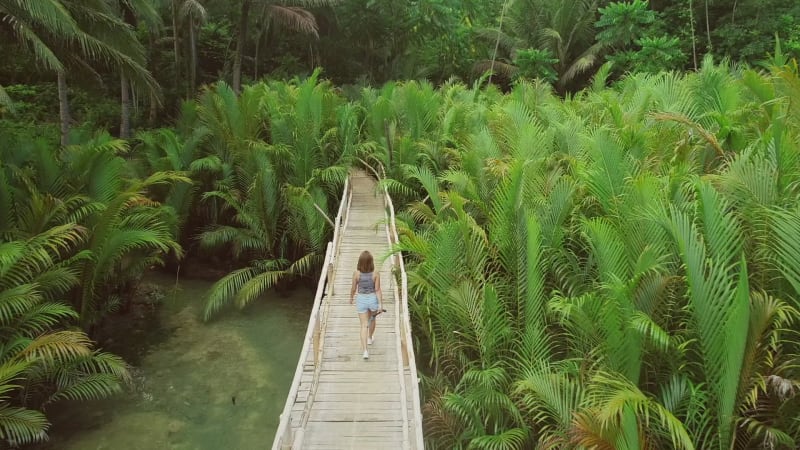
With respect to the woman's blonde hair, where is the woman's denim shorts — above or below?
below

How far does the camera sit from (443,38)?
18766 millimetres

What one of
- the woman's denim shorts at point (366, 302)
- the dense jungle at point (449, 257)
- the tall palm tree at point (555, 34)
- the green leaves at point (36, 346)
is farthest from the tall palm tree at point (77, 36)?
the tall palm tree at point (555, 34)

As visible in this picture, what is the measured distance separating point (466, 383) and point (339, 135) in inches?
279

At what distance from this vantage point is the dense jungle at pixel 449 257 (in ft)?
12.0

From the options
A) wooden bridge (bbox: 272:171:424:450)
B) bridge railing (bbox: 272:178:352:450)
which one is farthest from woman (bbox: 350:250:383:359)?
bridge railing (bbox: 272:178:352:450)

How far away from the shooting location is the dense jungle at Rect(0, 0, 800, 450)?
3.64 m

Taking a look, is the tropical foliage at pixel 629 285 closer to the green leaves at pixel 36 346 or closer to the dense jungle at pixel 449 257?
the dense jungle at pixel 449 257

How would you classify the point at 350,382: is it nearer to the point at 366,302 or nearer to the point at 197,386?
A: the point at 366,302

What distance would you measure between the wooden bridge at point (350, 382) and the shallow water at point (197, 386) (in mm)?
1347

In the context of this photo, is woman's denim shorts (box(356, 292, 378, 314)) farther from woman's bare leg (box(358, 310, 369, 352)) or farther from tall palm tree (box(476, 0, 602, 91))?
tall palm tree (box(476, 0, 602, 91))

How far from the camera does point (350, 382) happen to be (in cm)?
507

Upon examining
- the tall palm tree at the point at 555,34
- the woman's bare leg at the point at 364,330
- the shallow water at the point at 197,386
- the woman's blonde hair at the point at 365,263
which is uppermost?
the tall palm tree at the point at 555,34

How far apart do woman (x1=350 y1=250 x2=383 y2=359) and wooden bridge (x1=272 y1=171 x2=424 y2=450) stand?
0.28 meters

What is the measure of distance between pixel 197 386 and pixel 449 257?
3744 millimetres
